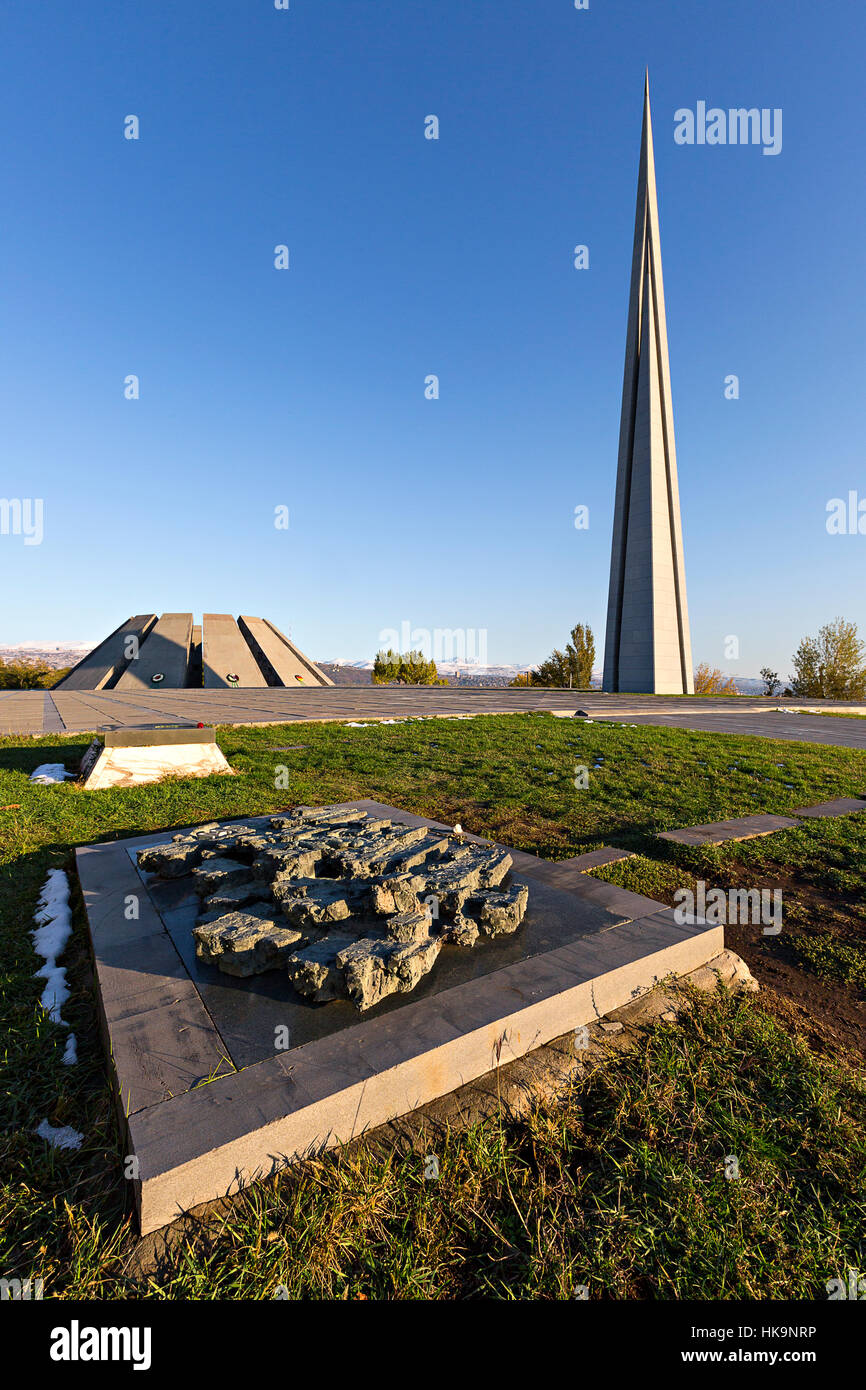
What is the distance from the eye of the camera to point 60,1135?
6.72 ft

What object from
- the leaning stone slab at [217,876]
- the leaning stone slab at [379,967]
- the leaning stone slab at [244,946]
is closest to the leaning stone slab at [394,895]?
the leaning stone slab at [379,967]

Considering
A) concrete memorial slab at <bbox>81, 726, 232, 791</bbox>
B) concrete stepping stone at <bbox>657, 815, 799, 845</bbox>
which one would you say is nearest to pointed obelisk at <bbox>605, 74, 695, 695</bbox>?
concrete stepping stone at <bbox>657, 815, 799, 845</bbox>

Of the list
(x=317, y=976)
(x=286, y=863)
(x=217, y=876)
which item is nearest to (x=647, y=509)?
(x=286, y=863)

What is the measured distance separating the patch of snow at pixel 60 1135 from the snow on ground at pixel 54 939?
1.09 feet

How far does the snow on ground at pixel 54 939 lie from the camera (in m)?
2.73

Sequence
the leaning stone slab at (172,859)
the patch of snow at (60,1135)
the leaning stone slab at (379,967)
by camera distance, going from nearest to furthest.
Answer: the patch of snow at (60,1135)
the leaning stone slab at (379,967)
the leaning stone slab at (172,859)

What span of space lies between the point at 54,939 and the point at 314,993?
80.3 inches

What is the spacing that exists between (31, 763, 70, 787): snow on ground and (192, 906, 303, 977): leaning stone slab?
5.65 m

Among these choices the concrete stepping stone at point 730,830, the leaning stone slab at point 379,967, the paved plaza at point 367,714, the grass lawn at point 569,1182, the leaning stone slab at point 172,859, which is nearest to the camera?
the grass lawn at point 569,1182

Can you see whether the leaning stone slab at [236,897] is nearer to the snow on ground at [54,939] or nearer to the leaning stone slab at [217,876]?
the leaning stone slab at [217,876]

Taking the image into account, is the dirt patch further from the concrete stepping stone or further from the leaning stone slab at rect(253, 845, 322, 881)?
the leaning stone slab at rect(253, 845, 322, 881)

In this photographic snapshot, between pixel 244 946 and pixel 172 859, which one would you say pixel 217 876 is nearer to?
pixel 172 859
